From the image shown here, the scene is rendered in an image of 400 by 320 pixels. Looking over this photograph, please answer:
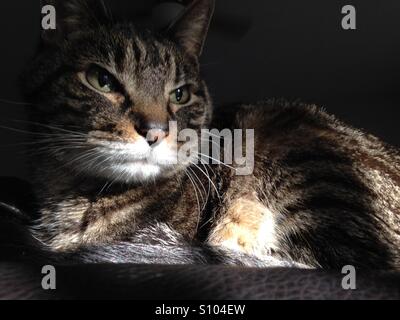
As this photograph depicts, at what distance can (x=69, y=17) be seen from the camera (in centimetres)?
116

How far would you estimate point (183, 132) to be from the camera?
114 cm

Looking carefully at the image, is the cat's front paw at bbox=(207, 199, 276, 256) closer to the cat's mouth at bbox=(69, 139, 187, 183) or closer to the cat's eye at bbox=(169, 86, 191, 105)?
the cat's mouth at bbox=(69, 139, 187, 183)

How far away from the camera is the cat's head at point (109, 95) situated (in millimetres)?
1017

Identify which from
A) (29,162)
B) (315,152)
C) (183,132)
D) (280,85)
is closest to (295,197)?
(315,152)

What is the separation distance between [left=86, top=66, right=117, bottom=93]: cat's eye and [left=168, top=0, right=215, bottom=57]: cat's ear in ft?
0.92

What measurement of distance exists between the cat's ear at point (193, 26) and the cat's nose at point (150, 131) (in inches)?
14.7

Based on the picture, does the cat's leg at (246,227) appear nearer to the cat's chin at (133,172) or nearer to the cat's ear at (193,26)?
the cat's chin at (133,172)

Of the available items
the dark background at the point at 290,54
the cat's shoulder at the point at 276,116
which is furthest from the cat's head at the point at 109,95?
the dark background at the point at 290,54

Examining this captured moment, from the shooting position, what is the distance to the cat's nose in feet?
3.32

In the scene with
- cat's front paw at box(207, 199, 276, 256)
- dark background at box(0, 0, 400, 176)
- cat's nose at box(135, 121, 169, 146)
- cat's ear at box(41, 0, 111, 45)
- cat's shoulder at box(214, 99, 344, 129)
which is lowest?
cat's front paw at box(207, 199, 276, 256)

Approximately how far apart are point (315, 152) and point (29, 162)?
0.71 metres

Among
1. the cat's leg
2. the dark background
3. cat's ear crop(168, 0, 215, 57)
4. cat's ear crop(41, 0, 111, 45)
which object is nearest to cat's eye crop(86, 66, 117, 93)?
cat's ear crop(41, 0, 111, 45)

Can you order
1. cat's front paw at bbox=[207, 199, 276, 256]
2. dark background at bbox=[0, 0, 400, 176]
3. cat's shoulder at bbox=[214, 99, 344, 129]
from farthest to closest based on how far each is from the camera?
dark background at bbox=[0, 0, 400, 176] → cat's shoulder at bbox=[214, 99, 344, 129] → cat's front paw at bbox=[207, 199, 276, 256]
